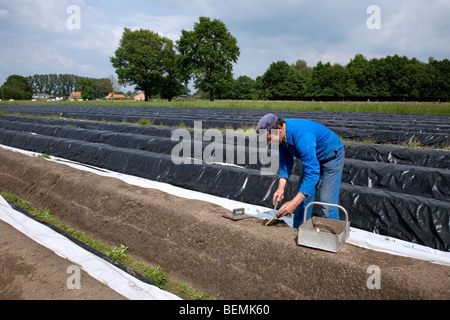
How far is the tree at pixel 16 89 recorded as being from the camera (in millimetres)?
75275

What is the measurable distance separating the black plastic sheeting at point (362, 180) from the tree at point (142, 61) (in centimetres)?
5048

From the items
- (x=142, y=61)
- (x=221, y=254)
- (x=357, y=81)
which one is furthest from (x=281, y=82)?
(x=221, y=254)

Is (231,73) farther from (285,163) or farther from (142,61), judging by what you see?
(285,163)

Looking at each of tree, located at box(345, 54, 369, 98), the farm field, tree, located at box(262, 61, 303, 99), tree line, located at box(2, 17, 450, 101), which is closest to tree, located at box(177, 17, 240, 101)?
tree line, located at box(2, 17, 450, 101)

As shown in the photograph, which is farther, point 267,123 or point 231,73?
point 231,73

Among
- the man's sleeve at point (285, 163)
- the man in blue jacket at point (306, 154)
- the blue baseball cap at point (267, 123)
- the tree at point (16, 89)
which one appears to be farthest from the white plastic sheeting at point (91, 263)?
the tree at point (16, 89)

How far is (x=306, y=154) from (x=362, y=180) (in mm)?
3172

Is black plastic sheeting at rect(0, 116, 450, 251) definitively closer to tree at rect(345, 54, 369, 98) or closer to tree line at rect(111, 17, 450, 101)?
tree line at rect(111, 17, 450, 101)

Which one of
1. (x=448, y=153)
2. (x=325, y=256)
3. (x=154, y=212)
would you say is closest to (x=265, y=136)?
(x=325, y=256)

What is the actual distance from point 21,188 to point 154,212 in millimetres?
4152

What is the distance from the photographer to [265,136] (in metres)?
3.02

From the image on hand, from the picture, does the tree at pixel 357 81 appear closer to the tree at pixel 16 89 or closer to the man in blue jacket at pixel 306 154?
the man in blue jacket at pixel 306 154

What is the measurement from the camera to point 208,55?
50.6 metres

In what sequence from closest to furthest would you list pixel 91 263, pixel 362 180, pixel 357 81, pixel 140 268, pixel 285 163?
1. pixel 285 163
2. pixel 91 263
3. pixel 140 268
4. pixel 362 180
5. pixel 357 81
